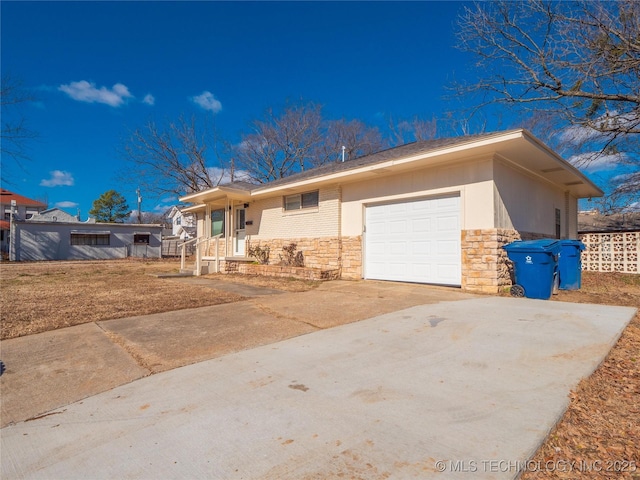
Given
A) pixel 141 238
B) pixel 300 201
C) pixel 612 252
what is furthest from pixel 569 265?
pixel 141 238

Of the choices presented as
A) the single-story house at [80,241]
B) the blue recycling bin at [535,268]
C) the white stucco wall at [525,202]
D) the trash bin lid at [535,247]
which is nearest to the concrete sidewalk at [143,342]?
the blue recycling bin at [535,268]

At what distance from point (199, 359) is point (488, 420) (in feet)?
8.67

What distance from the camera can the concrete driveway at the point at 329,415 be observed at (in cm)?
189

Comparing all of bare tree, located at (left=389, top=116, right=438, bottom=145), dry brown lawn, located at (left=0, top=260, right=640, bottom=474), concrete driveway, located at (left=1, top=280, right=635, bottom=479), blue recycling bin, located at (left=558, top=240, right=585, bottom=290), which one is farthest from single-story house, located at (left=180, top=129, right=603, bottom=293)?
bare tree, located at (left=389, top=116, right=438, bottom=145)

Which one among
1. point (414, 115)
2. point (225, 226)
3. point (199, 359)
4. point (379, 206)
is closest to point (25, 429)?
point (199, 359)

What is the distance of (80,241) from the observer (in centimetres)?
2730

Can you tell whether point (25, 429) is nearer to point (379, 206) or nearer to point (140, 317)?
point (140, 317)

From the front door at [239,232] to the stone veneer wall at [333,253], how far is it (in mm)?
3220

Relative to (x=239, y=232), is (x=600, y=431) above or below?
below

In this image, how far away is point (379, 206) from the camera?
981cm

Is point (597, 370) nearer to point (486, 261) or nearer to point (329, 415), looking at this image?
point (329, 415)

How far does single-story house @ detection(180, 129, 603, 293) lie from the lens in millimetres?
7617

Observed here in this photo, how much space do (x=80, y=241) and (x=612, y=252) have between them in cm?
3265

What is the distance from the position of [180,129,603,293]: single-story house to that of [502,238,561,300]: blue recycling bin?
49cm
